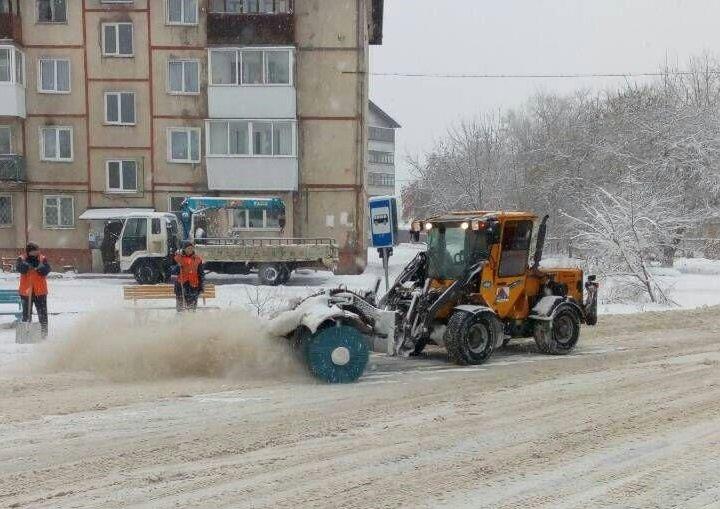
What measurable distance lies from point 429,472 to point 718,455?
2363mm

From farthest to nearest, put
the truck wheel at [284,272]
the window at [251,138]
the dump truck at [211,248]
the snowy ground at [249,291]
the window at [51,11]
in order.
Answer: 1. the window at [51,11]
2. the window at [251,138]
3. the truck wheel at [284,272]
4. the dump truck at [211,248]
5. the snowy ground at [249,291]

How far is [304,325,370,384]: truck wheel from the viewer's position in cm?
827

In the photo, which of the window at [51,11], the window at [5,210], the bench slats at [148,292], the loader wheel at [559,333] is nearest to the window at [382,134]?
the window at [51,11]

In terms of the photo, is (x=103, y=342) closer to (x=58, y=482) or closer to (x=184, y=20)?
(x=58, y=482)

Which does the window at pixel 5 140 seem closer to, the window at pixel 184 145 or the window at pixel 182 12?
the window at pixel 184 145

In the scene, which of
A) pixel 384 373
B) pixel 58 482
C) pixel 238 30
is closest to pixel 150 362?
pixel 384 373

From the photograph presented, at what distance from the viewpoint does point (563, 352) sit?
10453 mm

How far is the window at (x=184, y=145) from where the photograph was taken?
28.7 meters

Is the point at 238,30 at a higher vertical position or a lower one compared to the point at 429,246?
higher

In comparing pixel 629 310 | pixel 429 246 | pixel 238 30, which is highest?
pixel 238 30

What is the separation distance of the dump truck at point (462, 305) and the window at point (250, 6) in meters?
20.7

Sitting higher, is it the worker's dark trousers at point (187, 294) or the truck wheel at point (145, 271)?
the worker's dark trousers at point (187, 294)

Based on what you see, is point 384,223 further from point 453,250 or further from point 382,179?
point 382,179

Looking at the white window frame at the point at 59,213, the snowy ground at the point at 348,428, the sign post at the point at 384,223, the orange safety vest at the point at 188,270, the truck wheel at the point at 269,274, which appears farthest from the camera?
the white window frame at the point at 59,213
